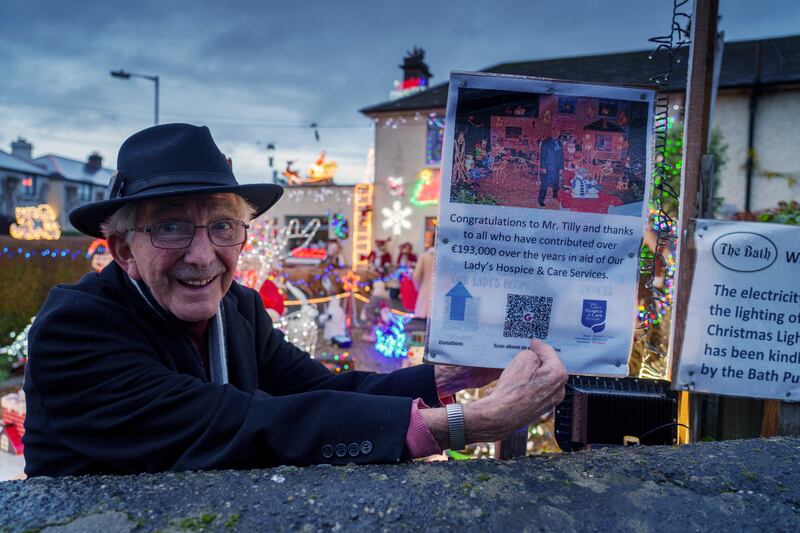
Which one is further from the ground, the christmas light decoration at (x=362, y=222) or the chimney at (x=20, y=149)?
the chimney at (x=20, y=149)

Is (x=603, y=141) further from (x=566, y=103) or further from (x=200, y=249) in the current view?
(x=200, y=249)

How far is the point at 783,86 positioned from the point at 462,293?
18.0 metres

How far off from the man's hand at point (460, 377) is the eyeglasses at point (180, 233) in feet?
3.02

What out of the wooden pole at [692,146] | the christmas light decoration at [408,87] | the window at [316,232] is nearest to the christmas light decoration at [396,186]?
the window at [316,232]

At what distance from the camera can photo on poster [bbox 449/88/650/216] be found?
1.83 metres

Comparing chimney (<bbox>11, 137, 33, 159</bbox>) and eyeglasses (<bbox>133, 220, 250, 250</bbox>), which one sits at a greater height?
chimney (<bbox>11, 137, 33, 159</bbox>)

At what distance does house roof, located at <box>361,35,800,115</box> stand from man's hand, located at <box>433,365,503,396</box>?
45.2ft

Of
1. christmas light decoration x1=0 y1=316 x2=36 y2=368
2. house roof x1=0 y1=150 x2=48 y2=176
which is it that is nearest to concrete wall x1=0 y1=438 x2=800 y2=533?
christmas light decoration x1=0 y1=316 x2=36 y2=368

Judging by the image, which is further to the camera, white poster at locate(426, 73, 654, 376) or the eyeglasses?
white poster at locate(426, 73, 654, 376)

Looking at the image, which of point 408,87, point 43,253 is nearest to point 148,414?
point 43,253

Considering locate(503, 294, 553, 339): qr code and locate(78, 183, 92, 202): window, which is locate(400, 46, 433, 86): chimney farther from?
locate(78, 183, 92, 202): window

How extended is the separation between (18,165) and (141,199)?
44234mm

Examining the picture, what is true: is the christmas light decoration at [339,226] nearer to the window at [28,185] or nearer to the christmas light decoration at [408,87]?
the christmas light decoration at [408,87]

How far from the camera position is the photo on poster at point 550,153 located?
183 cm
